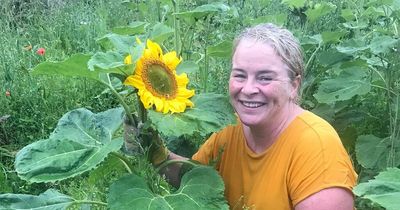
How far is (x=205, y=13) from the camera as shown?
2199 mm

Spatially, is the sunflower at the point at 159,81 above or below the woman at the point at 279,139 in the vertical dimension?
above

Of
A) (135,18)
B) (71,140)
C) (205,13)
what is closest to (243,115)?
(205,13)

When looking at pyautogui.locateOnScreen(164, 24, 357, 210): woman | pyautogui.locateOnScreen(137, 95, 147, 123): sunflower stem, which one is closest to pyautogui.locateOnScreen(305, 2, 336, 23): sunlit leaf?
pyautogui.locateOnScreen(164, 24, 357, 210): woman

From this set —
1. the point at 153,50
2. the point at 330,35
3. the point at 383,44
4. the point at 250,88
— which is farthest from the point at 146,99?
the point at 330,35

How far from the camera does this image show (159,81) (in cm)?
182

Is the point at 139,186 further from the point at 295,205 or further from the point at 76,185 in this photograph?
the point at 76,185

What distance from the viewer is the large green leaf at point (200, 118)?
1.72 m

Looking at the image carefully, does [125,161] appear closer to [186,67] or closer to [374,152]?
[186,67]

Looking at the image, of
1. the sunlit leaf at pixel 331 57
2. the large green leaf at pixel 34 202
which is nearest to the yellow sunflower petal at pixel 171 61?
the large green leaf at pixel 34 202

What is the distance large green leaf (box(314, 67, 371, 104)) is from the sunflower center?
3.92 feet

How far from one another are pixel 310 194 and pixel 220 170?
43cm

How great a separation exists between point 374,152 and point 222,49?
0.95m

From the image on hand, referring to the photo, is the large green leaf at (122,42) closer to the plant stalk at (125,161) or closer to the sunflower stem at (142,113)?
the sunflower stem at (142,113)

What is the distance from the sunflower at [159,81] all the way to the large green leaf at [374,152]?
1284mm
